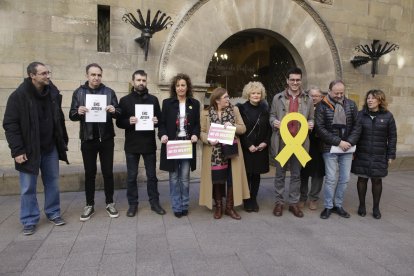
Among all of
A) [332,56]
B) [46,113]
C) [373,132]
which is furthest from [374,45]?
[46,113]

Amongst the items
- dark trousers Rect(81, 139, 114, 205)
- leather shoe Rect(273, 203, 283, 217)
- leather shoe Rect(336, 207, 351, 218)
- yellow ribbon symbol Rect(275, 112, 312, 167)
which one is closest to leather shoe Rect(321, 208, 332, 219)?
leather shoe Rect(336, 207, 351, 218)

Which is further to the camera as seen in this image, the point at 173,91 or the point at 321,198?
the point at 321,198

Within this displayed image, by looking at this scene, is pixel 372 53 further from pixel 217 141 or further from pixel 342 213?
pixel 217 141

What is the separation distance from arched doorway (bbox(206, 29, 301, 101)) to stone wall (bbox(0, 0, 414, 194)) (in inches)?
39.7

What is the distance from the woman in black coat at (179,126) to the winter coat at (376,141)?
7.82 feet

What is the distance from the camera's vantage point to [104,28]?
6160mm

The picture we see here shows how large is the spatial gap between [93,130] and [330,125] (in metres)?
3.26

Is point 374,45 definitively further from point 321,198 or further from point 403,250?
point 403,250

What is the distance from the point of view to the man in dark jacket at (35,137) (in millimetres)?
3783

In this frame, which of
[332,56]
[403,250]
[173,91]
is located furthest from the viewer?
[332,56]

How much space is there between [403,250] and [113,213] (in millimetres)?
3632

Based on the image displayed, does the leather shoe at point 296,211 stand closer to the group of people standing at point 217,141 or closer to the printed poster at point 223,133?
the group of people standing at point 217,141

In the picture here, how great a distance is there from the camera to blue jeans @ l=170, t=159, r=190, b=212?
14.9ft

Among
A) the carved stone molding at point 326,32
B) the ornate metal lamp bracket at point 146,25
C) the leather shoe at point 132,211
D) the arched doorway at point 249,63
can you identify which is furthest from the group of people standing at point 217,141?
the arched doorway at point 249,63
